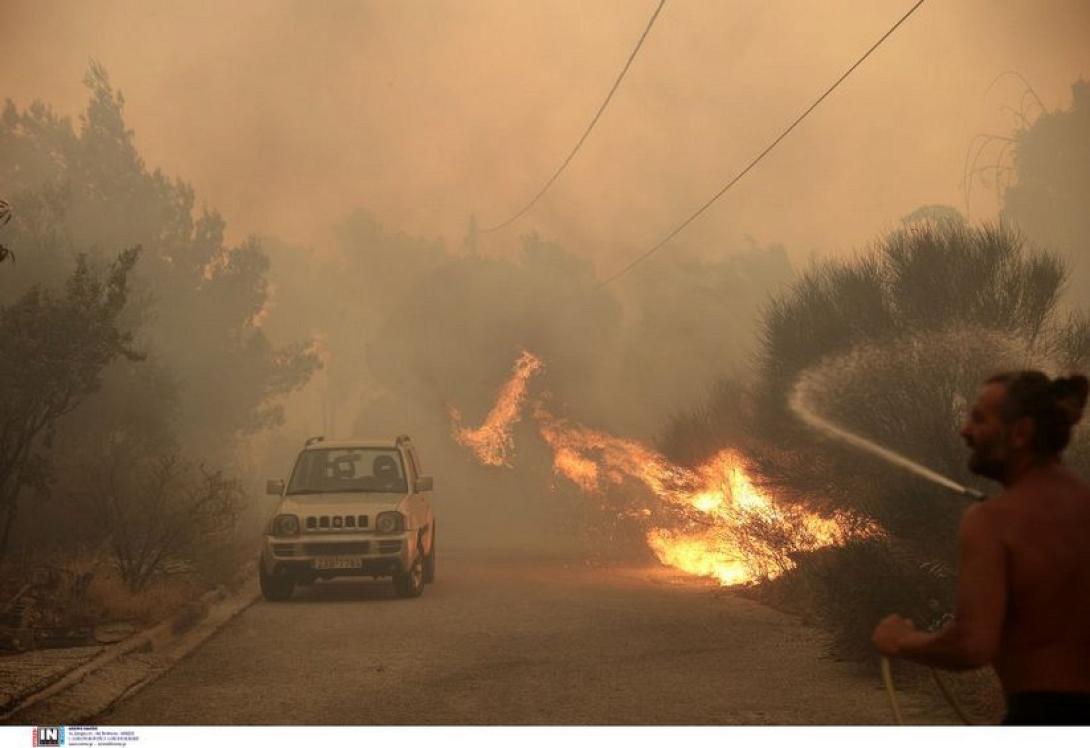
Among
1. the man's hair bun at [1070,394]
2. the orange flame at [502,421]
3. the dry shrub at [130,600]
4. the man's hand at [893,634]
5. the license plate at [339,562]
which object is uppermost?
the orange flame at [502,421]

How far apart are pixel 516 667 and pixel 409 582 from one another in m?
5.92

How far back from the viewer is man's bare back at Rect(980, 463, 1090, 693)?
3584mm

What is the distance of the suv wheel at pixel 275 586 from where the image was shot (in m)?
16.5

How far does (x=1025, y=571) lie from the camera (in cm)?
357

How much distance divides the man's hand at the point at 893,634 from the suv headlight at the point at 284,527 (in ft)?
43.4

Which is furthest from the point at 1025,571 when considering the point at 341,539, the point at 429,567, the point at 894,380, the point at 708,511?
the point at 708,511

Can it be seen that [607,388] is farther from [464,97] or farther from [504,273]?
[464,97]

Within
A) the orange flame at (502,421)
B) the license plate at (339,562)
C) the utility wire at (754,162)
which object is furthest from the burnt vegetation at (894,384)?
the orange flame at (502,421)

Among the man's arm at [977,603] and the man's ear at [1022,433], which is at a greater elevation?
the man's ear at [1022,433]

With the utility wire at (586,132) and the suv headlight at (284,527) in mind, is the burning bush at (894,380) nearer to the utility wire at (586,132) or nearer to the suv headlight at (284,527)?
the utility wire at (586,132)

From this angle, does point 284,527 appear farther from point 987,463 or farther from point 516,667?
point 987,463

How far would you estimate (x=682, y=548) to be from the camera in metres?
21.6

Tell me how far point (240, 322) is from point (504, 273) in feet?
25.3
